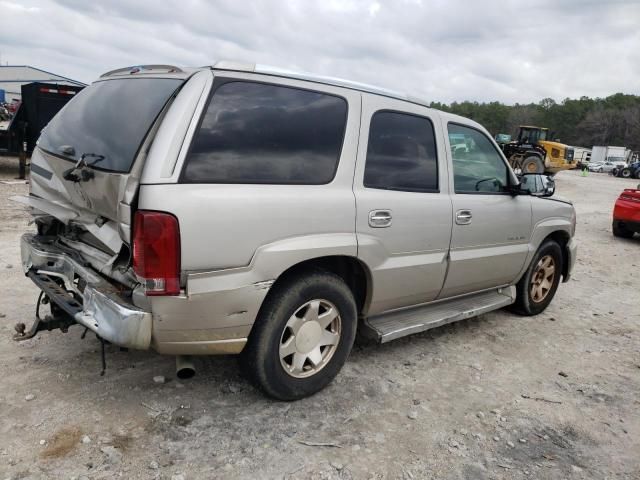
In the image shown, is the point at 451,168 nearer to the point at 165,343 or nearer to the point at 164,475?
the point at 165,343

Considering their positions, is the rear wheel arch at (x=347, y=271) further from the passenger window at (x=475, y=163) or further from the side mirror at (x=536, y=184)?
the side mirror at (x=536, y=184)

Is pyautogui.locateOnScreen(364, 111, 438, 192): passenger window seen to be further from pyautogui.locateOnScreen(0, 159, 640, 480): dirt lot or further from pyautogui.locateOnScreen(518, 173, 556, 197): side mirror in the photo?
pyautogui.locateOnScreen(0, 159, 640, 480): dirt lot

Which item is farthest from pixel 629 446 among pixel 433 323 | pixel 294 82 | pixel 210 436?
pixel 294 82

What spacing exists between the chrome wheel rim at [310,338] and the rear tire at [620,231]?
9.09 m

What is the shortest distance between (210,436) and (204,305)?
0.75m

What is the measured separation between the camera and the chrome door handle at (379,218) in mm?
3129

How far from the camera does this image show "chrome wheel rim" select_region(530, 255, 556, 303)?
4965mm

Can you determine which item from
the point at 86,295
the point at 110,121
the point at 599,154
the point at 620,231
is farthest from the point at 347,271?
the point at 599,154

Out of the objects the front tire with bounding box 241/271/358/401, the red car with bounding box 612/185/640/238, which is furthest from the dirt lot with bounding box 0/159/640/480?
the red car with bounding box 612/185/640/238

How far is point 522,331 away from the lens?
4.69m

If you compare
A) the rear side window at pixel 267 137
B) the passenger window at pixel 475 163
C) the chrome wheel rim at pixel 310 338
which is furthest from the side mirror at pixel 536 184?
the chrome wheel rim at pixel 310 338

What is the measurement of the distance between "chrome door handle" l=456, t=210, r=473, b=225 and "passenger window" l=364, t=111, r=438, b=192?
29 cm

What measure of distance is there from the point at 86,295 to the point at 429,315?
2386 millimetres

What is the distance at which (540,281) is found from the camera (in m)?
5.06
